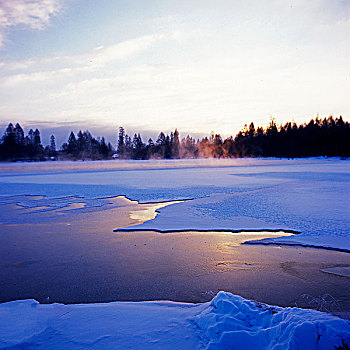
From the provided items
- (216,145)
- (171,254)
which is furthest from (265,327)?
(216,145)

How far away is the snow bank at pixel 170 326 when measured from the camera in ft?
6.10

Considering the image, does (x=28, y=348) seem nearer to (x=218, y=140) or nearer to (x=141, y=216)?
(x=141, y=216)

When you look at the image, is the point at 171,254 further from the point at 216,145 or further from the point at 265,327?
the point at 216,145

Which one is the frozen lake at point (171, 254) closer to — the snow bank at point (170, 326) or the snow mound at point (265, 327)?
the snow bank at point (170, 326)

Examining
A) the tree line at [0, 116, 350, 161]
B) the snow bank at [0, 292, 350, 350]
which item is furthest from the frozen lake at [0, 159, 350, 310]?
the tree line at [0, 116, 350, 161]

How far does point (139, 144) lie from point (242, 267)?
73.0 m

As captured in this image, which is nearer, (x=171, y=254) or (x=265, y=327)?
(x=265, y=327)

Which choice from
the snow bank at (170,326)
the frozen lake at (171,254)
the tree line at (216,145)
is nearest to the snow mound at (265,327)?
the snow bank at (170,326)

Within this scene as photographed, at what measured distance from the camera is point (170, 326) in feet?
7.32

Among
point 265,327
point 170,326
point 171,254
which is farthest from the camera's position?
point 171,254

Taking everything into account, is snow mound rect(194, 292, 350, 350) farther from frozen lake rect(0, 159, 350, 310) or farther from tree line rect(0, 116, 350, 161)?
tree line rect(0, 116, 350, 161)

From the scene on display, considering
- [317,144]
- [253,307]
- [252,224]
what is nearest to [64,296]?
[253,307]

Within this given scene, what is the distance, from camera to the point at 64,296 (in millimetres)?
2955

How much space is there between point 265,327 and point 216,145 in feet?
274
